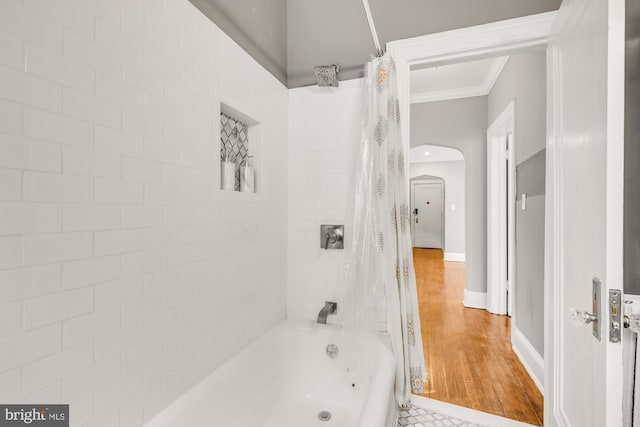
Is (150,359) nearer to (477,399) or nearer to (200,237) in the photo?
(200,237)

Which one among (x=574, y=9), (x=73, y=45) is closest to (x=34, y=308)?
(x=73, y=45)

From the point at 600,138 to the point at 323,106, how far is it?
1.35 metres

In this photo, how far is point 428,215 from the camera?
7621 mm

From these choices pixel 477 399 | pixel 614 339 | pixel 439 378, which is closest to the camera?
pixel 614 339

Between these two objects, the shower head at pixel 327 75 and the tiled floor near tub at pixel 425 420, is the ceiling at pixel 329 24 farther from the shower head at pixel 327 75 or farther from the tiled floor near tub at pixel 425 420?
the tiled floor near tub at pixel 425 420

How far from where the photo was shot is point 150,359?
0.99 meters

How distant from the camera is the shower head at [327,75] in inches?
68.2

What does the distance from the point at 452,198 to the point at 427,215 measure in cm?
77

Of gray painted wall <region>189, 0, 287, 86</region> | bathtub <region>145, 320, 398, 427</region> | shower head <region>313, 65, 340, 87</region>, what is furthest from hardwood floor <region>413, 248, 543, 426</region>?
gray painted wall <region>189, 0, 287, 86</region>

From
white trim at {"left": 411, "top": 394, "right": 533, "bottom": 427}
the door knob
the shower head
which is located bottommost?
white trim at {"left": 411, "top": 394, "right": 533, "bottom": 427}

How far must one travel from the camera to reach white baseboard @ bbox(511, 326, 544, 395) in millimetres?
1895

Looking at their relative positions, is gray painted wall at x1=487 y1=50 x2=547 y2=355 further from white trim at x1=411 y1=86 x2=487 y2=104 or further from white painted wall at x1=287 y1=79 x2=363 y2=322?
white painted wall at x1=287 y1=79 x2=363 y2=322

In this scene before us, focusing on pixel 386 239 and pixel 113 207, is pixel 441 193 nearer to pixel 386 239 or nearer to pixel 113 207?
pixel 386 239

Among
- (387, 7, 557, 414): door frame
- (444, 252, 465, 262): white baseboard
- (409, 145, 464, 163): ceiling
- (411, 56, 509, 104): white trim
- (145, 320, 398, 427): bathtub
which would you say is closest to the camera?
(145, 320, 398, 427): bathtub
